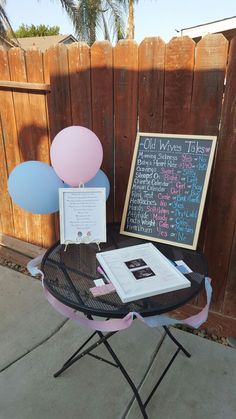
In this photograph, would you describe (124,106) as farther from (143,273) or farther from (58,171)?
(143,273)

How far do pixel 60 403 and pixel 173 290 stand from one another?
1.00 meters

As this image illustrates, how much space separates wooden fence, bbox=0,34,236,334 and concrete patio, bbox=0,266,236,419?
16.7 inches

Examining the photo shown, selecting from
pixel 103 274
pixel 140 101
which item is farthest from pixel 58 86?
pixel 103 274

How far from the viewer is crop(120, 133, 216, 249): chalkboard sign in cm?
166

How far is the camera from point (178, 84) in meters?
1.73

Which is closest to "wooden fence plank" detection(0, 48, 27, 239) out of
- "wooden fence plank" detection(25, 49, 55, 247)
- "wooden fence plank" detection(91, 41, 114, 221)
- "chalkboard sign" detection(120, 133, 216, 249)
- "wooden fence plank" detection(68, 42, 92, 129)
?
"wooden fence plank" detection(25, 49, 55, 247)

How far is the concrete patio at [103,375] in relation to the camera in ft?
5.24

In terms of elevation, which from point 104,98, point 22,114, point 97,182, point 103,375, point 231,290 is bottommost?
point 103,375

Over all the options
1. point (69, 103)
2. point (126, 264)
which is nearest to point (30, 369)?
point (126, 264)

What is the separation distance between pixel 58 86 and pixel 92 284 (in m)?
1.55

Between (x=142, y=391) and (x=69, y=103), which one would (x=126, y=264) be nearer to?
(x=142, y=391)

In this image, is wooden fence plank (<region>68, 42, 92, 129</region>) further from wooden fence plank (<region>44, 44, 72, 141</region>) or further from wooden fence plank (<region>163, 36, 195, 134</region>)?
wooden fence plank (<region>163, 36, 195, 134</region>)

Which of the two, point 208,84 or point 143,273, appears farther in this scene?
A: point 208,84

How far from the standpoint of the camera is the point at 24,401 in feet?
5.40
